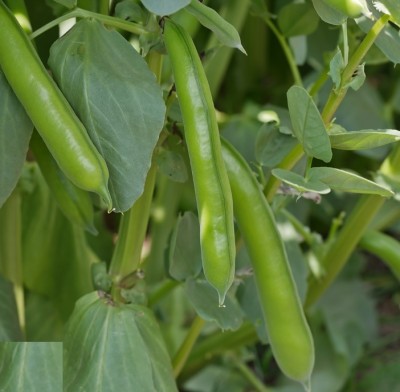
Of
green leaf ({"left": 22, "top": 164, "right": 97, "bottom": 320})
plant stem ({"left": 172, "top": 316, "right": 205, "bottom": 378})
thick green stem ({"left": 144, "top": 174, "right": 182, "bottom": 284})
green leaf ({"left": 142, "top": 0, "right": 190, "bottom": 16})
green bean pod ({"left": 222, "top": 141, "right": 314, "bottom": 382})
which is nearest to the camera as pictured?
green leaf ({"left": 142, "top": 0, "right": 190, "bottom": 16})

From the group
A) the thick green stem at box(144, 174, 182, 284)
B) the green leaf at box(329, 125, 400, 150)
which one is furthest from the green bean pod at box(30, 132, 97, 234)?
the thick green stem at box(144, 174, 182, 284)

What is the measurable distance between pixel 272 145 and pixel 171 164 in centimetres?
10

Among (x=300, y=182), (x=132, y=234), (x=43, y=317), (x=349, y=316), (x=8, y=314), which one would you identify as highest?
(x=300, y=182)

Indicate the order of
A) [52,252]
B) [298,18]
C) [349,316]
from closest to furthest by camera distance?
1. [298,18]
2. [52,252]
3. [349,316]

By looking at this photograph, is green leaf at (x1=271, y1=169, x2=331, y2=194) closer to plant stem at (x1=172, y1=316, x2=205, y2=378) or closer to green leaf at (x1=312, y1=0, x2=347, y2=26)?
green leaf at (x1=312, y1=0, x2=347, y2=26)

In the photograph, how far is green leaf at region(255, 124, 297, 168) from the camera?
2.20 feet

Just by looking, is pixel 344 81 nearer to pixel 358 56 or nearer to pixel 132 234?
pixel 358 56

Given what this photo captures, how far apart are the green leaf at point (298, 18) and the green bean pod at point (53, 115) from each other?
0.93ft

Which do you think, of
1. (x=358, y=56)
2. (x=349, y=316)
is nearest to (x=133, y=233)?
(x=358, y=56)

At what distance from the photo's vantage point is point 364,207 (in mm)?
798

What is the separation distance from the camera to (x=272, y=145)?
677mm

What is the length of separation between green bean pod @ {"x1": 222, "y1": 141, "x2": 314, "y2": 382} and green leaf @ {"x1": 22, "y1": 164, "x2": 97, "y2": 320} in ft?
0.99

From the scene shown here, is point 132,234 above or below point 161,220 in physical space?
above

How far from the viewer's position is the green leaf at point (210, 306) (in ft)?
2.20
